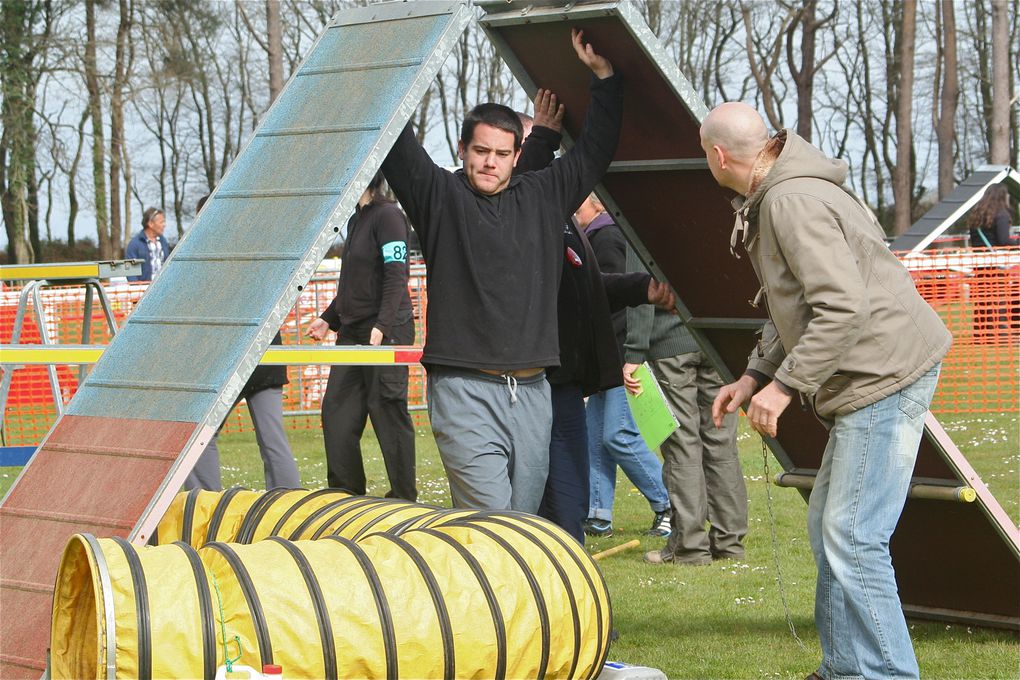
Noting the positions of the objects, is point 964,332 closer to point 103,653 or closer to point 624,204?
point 624,204

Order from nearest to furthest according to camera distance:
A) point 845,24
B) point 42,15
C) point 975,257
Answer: point 975,257 < point 42,15 < point 845,24

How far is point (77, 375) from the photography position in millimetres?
11383

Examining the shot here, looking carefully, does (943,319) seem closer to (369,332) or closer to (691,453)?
(691,453)

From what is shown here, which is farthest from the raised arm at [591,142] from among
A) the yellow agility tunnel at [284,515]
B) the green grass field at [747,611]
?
the green grass field at [747,611]

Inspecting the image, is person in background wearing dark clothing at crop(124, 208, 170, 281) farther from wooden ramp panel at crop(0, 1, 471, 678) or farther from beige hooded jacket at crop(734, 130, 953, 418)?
beige hooded jacket at crop(734, 130, 953, 418)

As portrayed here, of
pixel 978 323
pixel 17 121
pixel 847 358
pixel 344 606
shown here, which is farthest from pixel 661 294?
pixel 17 121

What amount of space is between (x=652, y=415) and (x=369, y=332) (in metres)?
1.95

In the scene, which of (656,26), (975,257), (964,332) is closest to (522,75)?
(964,332)

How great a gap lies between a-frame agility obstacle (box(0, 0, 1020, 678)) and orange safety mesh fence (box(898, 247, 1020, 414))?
8078 mm

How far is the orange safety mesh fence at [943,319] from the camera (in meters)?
12.6

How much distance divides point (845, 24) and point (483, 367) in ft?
152

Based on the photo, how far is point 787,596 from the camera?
17.9ft

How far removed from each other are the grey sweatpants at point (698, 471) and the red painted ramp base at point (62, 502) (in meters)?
3.35

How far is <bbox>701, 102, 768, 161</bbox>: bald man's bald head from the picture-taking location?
11.8 feet
